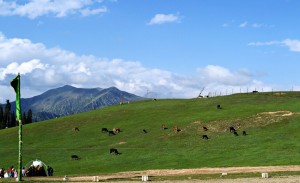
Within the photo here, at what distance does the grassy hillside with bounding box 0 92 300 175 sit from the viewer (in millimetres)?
71250

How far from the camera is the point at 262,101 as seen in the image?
12194cm

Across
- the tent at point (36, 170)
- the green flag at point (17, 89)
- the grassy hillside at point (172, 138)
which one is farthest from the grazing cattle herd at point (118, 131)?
the green flag at point (17, 89)

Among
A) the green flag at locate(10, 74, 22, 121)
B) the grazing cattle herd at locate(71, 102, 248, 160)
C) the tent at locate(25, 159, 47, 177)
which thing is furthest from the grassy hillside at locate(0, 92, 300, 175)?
the green flag at locate(10, 74, 22, 121)

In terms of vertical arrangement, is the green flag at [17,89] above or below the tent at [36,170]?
above

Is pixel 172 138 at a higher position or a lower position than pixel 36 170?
higher

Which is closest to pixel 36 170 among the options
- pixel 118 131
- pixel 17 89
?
pixel 17 89

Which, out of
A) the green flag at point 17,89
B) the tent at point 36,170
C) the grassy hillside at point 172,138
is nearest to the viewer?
the green flag at point 17,89

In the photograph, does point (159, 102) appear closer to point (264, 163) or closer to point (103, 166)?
point (103, 166)

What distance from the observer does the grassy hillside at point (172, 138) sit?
7125 centimetres

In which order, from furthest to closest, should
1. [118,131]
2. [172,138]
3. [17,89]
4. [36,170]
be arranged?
[118,131], [172,138], [36,170], [17,89]

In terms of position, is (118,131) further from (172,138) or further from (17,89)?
(17,89)

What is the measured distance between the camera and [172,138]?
297 feet

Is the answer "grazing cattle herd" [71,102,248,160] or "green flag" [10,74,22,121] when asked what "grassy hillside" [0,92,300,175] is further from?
"green flag" [10,74,22,121]

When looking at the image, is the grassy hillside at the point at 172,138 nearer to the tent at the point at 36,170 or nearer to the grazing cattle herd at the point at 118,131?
the grazing cattle herd at the point at 118,131
